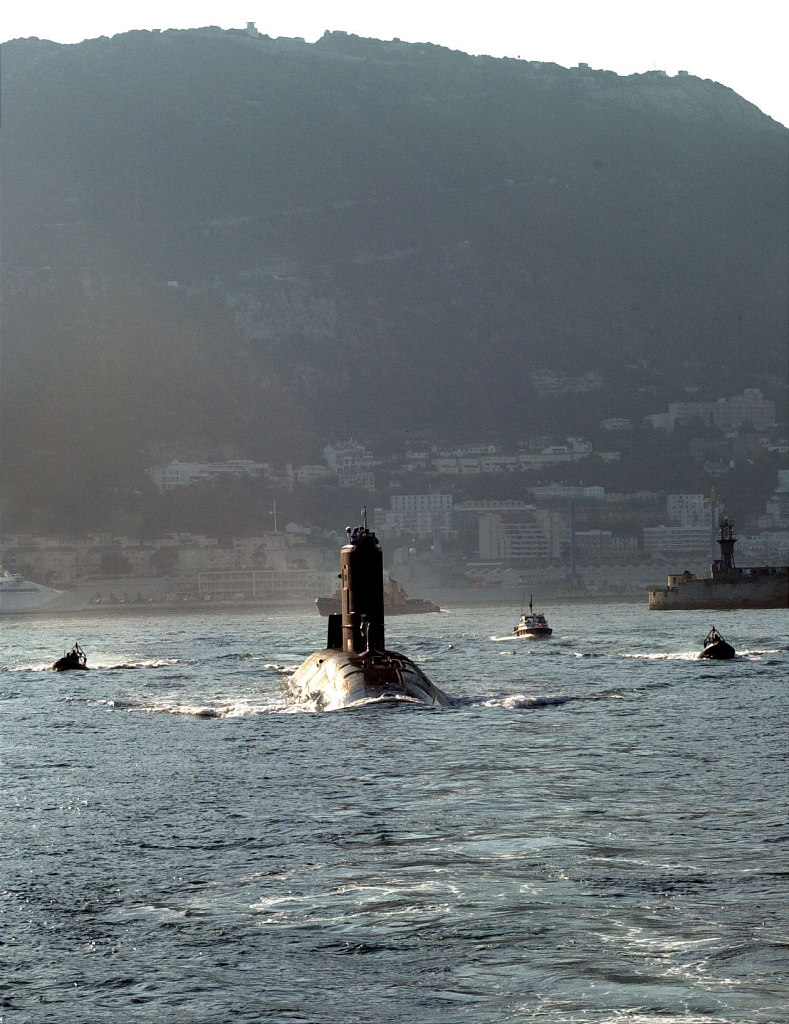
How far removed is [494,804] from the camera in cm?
3033

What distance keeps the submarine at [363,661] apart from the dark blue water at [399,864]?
Answer: 1.96 metres

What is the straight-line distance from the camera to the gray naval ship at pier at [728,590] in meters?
168

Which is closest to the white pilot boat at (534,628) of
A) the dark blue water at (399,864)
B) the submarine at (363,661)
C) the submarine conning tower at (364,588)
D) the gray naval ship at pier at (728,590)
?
the submarine at (363,661)

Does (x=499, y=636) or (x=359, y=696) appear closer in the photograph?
(x=359, y=696)

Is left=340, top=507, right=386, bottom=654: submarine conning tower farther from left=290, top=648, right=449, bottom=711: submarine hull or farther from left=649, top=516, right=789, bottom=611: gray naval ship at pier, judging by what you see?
left=649, top=516, right=789, bottom=611: gray naval ship at pier

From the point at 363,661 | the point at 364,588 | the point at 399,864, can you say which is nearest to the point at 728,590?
the point at 364,588

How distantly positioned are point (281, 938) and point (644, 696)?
122ft

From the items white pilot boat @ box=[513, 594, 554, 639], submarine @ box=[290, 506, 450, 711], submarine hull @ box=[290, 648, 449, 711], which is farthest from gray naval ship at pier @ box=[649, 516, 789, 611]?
submarine hull @ box=[290, 648, 449, 711]

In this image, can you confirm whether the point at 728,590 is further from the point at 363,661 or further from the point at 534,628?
the point at 363,661

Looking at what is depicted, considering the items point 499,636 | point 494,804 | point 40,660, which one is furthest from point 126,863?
point 499,636

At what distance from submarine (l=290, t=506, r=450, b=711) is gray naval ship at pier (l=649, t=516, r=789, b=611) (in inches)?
4558

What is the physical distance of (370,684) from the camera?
163ft

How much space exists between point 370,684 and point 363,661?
2807 mm

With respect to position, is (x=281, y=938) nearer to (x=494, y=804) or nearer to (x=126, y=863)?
(x=126, y=863)
